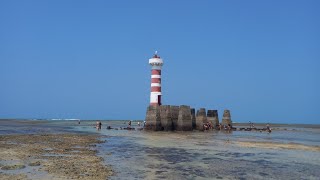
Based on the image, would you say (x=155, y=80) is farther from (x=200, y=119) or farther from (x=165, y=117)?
(x=200, y=119)

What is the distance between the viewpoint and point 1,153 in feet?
61.0

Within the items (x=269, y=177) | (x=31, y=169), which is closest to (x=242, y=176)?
(x=269, y=177)

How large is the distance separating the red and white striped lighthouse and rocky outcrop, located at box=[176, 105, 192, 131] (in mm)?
2792

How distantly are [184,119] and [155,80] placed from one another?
5.52 metres

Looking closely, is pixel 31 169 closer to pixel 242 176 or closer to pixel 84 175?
pixel 84 175

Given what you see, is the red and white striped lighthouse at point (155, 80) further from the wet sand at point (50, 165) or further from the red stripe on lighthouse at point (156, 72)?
the wet sand at point (50, 165)

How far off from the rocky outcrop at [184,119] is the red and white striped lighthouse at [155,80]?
279cm

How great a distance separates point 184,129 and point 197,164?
95.4 ft

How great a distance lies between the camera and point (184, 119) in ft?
151

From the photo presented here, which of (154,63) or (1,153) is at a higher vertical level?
(154,63)

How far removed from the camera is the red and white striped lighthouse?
150 feet

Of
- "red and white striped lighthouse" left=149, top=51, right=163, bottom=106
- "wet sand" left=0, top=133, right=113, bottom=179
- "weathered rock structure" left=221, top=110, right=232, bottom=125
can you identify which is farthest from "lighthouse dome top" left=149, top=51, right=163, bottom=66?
"wet sand" left=0, top=133, right=113, bottom=179

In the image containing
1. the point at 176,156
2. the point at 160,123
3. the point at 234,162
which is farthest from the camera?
the point at 160,123

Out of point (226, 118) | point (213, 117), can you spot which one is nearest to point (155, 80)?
point (213, 117)
